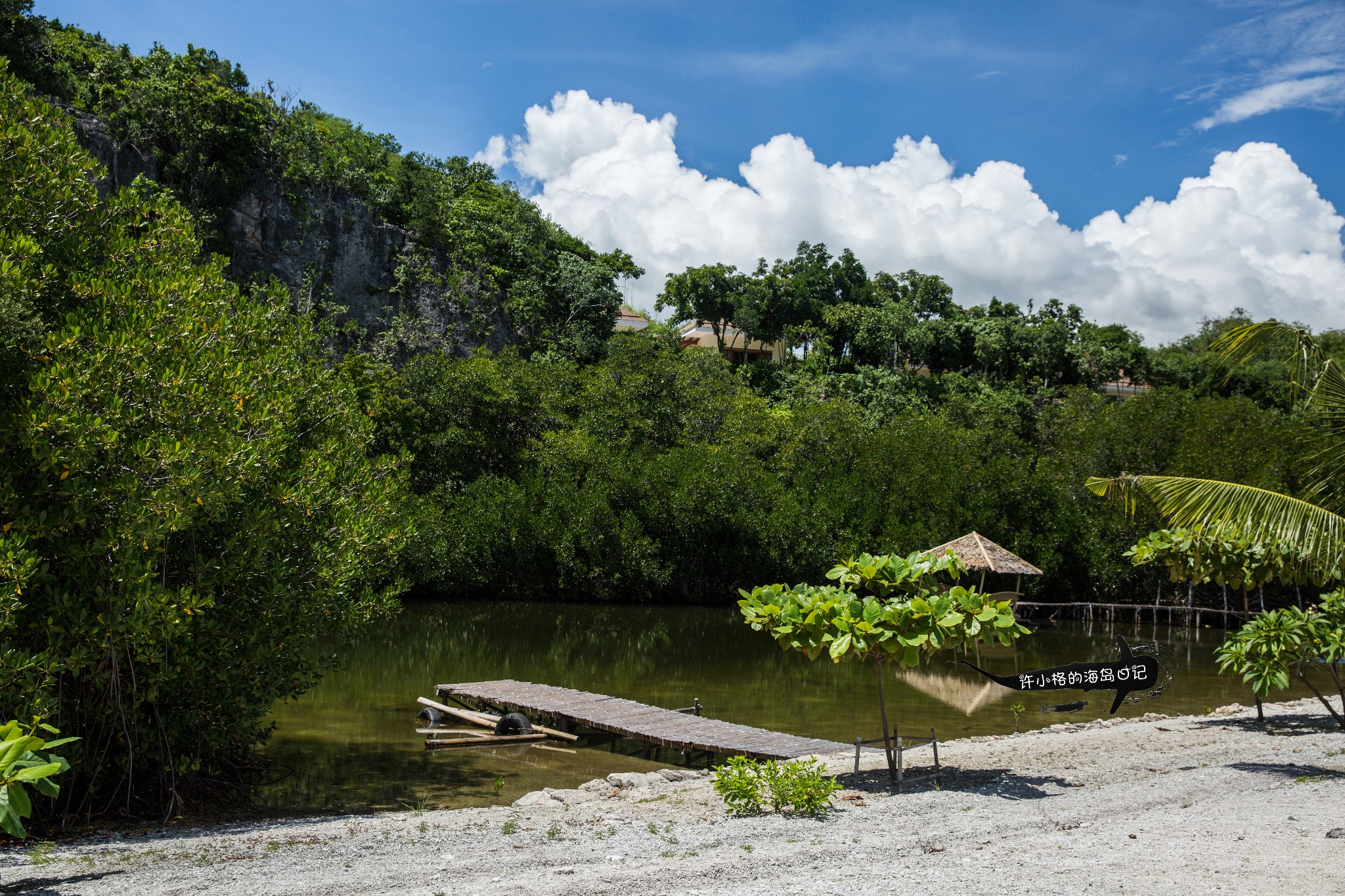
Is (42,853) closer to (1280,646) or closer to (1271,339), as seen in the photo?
(1280,646)

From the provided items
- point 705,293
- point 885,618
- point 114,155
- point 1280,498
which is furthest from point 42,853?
point 705,293

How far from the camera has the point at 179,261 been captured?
31.5 ft

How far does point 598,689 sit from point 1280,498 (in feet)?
34.3

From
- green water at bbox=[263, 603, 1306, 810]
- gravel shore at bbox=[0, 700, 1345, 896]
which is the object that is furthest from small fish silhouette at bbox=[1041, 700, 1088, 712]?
gravel shore at bbox=[0, 700, 1345, 896]

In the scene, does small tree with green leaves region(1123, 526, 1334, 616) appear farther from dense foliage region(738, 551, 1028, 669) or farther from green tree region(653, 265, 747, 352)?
green tree region(653, 265, 747, 352)

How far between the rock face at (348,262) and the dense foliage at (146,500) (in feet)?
84.1

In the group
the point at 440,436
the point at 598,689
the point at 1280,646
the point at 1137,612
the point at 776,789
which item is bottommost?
the point at 598,689

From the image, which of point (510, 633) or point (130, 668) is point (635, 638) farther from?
point (130, 668)

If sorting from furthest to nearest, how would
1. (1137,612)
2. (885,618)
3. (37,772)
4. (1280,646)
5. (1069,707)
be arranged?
(1137,612), (1069,707), (1280,646), (885,618), (37,772)

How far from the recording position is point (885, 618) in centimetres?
785

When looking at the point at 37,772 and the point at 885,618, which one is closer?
the point at 37,772

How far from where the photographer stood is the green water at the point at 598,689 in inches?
429

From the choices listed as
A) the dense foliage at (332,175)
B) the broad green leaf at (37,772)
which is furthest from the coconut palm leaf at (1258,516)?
the dense foliage at (332,175)

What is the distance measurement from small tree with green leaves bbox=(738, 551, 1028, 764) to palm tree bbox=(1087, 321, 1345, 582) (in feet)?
12.6
